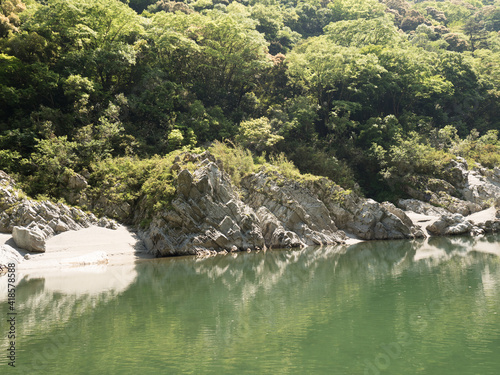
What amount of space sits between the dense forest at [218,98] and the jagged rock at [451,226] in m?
8.05

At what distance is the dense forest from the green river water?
15.0 metres

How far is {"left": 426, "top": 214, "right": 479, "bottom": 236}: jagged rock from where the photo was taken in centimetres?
3819

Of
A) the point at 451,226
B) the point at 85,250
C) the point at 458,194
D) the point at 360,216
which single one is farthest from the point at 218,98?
the point at 458,194

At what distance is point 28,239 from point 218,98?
92.9 feet

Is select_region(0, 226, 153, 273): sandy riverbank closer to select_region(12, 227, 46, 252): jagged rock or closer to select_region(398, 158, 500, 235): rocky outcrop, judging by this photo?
select_region(12, 227, 46, 252): jagged rock

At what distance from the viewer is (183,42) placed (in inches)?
1714

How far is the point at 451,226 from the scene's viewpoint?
38.4 m

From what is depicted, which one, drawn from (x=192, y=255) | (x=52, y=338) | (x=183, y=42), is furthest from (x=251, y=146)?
(x=52, y=338)

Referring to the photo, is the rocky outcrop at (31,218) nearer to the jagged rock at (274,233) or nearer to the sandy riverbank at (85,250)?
the sandy riverbank at (85,250)

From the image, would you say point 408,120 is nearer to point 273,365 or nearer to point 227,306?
point 227,306

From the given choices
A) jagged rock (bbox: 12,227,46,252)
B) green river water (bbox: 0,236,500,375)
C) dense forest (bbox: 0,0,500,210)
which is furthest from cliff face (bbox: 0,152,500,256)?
green river water (bbox: 0,236,500,375)

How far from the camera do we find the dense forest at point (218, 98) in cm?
3503

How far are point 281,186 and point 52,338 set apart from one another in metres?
25.2

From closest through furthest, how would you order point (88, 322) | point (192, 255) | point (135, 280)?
point (88, 322), point (135, 280), point (192, 255)
